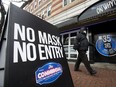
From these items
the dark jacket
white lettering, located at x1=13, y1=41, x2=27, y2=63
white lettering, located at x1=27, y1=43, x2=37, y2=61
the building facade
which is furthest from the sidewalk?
the building facade

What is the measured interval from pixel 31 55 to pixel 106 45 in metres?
7.30

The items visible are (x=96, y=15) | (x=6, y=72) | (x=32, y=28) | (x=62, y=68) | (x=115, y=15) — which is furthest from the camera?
(x=96, y=15)

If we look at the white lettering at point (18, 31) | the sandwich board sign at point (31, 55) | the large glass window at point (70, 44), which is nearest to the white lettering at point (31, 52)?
the sandwich board sign at point (31, 55)

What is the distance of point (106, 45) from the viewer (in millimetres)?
8195

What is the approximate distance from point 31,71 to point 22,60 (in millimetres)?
218

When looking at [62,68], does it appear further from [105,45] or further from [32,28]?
[105,45]

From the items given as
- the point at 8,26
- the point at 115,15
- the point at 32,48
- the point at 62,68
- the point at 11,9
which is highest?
the point at 115,15

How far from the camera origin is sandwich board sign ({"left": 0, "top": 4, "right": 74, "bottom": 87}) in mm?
1534

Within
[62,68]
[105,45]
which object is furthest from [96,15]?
[62,68]

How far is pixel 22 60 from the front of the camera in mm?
1636

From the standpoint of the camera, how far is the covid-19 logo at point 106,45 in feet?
25.7

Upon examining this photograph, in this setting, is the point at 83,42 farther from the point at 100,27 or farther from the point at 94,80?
the point at 100,27

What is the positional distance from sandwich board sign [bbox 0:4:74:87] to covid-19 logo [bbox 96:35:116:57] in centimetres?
625

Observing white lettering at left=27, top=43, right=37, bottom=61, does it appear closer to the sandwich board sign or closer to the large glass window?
the sandwich board sign
